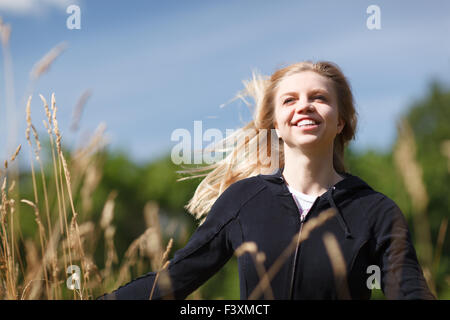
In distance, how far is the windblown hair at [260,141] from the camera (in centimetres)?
264

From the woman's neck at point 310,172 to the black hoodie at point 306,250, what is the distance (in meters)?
0.07

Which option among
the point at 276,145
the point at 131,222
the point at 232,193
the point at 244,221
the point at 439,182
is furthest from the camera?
the point at 131,222

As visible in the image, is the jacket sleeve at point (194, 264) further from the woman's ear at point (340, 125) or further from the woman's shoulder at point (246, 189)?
the woman's ear at point (340, 125)

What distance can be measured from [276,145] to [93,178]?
1076 millimetres

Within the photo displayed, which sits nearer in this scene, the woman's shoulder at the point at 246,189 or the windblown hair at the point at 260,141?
the woman's shoulder at the point at 246,189

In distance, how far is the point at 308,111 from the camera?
2270mm

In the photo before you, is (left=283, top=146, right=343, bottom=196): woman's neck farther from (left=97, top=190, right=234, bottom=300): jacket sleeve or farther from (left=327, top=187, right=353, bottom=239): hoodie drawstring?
(left=97, top=190, right=234, bottom=300): jacket sleeve

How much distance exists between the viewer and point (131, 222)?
95.2ft

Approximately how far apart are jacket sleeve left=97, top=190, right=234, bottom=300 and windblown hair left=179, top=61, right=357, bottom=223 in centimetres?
64

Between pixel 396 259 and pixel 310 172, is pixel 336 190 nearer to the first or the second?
pixel 310 172

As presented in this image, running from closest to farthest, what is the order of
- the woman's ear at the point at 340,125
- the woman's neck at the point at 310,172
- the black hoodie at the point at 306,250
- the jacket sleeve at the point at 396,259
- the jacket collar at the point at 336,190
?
the jacket sleeve at the point at 396,259 → the black hoodie at the point at 306,250 → the jacket collar at the point at 336,190 → the woman's neck at the point at 310,172 → the woman's ear at the point at 340,125

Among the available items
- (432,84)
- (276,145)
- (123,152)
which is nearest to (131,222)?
(123,152)

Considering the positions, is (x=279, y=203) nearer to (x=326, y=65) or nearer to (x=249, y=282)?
(x=249, y=282)

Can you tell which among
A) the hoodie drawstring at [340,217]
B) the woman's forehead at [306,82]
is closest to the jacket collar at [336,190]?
the hoodie drawstring at [340,217]
